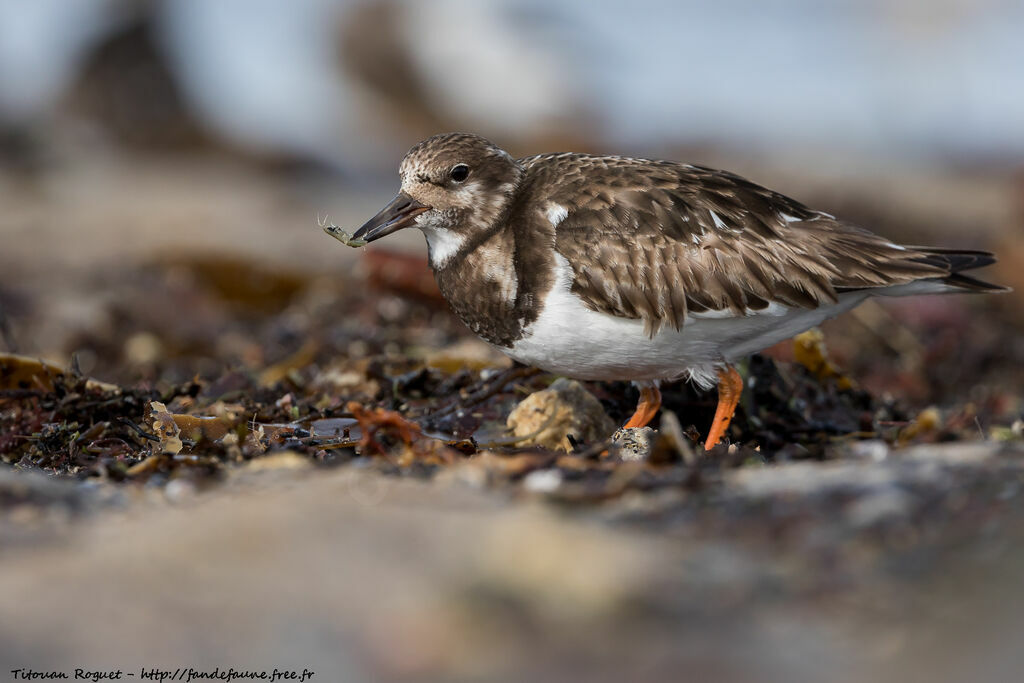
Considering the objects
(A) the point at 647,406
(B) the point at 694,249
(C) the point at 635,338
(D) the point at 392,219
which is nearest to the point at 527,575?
(C) the point at 635,338

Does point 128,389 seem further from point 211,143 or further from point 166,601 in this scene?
point 211,143

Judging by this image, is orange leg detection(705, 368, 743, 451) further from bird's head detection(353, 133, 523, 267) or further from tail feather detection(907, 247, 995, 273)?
bird's head detection(353, 133, 523, 267)

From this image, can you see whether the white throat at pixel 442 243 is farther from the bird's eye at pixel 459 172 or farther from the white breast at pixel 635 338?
the white breast at pixel 635 338

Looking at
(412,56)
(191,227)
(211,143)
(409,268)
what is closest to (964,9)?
(412,56)

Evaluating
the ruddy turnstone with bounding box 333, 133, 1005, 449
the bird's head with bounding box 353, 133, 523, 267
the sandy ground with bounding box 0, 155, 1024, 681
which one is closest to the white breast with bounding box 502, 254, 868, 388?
the ruddy turnstone with bounding box 333, 133, 1005, 449

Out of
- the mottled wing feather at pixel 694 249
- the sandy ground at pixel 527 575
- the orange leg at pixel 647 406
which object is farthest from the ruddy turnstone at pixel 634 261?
the sandy ground at pixel 527 575

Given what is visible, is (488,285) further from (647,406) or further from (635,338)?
(647,406)

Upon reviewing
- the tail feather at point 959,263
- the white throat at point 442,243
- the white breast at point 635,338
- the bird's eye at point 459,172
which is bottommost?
the white breast at point 635,338
